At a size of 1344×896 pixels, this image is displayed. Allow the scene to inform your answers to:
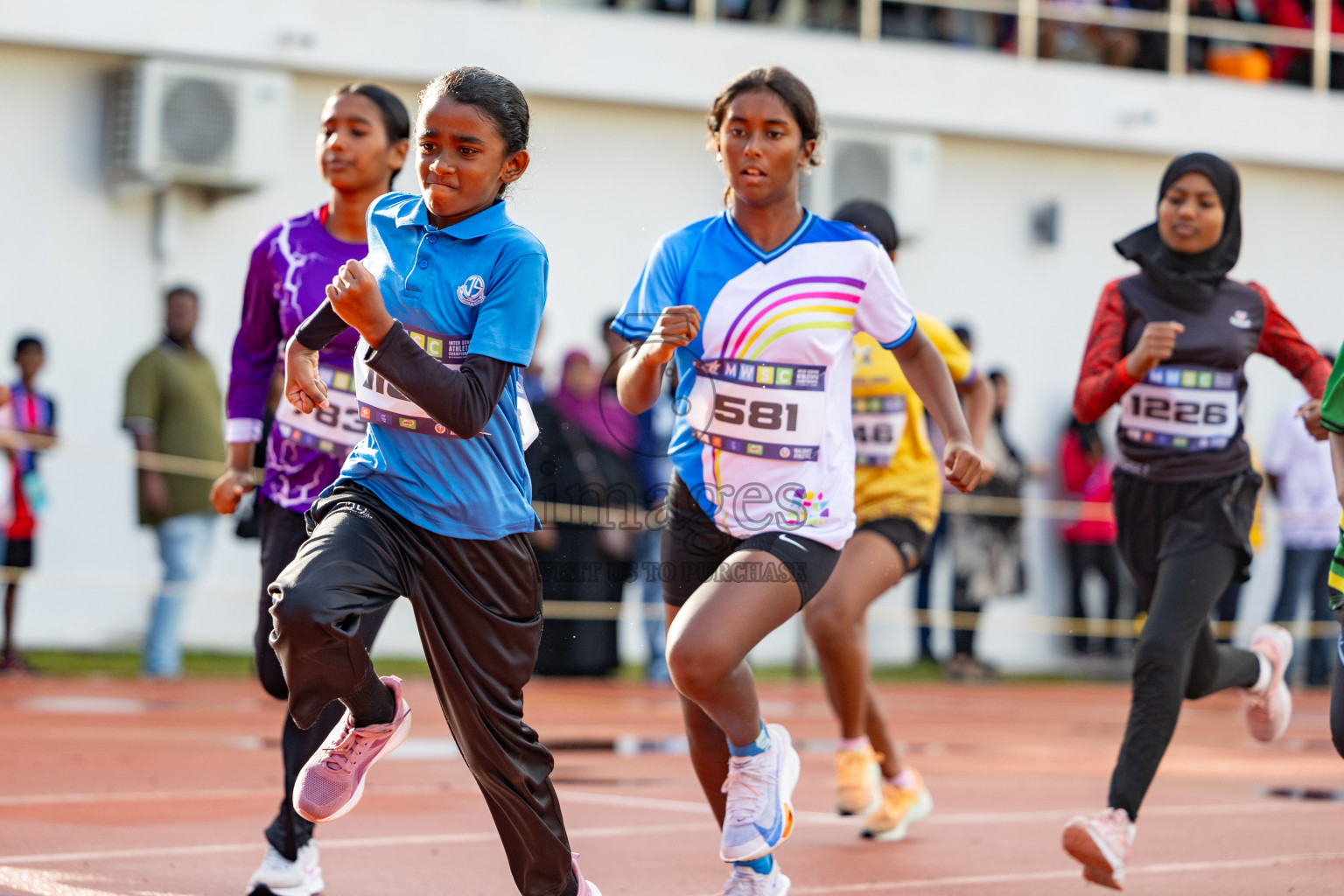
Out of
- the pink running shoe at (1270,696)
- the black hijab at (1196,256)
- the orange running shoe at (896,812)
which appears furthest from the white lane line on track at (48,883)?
the pink running shoe at (1270,696)

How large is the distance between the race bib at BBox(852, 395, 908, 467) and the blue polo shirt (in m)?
2.79

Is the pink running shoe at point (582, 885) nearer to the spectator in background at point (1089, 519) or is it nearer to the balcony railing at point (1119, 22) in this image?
the spectator in background at point (1089, 519)

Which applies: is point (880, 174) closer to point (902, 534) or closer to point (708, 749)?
point (902, 534)

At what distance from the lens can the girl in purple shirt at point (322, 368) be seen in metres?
4.58

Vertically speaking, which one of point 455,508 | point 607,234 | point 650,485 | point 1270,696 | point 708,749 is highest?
point 607,234

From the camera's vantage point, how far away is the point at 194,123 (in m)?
12.9

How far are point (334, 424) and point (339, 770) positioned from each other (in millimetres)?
1243

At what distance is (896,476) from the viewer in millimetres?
6414

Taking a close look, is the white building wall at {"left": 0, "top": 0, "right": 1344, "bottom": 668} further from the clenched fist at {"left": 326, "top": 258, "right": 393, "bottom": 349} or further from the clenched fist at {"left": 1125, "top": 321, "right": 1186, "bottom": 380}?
the clenched fist at {"left": 326, "top": 258, "right": 393, "bottom": 349}

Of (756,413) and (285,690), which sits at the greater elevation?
(756,413)

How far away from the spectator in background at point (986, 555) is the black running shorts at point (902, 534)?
25.3 feet

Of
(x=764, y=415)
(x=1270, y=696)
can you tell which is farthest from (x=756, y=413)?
(x=1270, y=696)

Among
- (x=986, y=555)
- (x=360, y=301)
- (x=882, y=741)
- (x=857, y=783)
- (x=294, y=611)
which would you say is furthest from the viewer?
(x=986, y=555)

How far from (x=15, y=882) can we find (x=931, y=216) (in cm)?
1258
